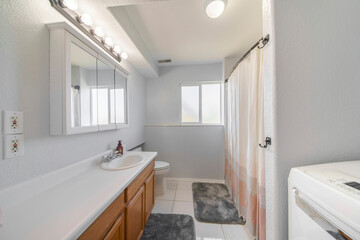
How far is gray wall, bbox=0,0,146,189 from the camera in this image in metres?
0.65

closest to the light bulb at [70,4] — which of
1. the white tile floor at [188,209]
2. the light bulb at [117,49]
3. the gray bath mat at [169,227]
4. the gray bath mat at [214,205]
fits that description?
the light bulb at [117,49]

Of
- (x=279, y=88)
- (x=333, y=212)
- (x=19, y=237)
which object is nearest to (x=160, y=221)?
(x=19, y=237)

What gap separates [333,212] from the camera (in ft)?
1.49

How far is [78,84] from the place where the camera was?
986 millimetres

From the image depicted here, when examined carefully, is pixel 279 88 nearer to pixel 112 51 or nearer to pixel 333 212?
pixel 333 212

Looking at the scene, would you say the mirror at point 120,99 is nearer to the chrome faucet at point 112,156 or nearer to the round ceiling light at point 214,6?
the chrome faucet at point 112,156

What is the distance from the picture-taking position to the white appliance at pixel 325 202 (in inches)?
16.4

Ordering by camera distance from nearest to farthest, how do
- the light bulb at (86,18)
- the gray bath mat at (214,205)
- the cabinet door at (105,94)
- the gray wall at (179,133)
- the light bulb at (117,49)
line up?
the light bulb at (86,18) → the cabinet door at (105,94) → the light bulb at (117,49) → the gray bath mat at (214,205) → the gray wall at (179,133)

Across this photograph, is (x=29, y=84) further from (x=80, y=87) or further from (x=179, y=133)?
(x=179, y=133)

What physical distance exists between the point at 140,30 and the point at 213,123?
2015mm

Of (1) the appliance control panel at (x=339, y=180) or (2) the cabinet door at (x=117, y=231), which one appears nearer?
(1) the appliance control panel at (x=339, y=180)

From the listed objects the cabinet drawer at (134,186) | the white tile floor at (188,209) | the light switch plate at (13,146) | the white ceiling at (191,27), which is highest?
the white ceiling at (191,27)

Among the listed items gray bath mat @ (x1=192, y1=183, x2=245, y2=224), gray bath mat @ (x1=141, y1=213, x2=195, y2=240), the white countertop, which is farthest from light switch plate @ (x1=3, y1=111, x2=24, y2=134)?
gray bath mat @ (x1=192, y1=183, x2=245, y2=224)

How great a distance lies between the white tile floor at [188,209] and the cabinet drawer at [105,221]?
3.28 ft
